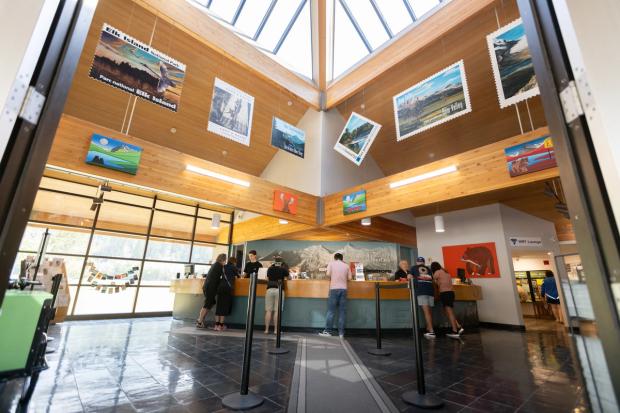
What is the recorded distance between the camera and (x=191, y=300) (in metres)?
7.45

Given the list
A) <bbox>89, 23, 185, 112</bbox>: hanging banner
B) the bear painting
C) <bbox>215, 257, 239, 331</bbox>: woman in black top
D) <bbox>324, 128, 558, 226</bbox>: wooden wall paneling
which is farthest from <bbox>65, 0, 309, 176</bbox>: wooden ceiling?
the bear painting

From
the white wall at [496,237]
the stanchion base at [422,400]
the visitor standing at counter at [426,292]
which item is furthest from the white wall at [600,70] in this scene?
the white wall at [496,237]

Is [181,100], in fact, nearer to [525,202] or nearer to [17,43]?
[17,43]

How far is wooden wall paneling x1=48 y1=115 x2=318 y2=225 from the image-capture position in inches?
173

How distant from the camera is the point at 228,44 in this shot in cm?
631

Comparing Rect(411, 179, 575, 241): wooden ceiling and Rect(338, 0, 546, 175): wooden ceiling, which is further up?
Rect(338, 0, 546, 175): wooden ceiling

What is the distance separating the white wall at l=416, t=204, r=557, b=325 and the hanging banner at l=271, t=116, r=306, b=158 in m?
5.84

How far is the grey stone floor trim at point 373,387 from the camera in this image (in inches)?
91.3

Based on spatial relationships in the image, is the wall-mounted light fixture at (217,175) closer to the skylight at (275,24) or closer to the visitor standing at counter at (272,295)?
the visitor standing at counter at (272,295)

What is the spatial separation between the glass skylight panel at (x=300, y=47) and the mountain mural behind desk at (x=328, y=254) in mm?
5571

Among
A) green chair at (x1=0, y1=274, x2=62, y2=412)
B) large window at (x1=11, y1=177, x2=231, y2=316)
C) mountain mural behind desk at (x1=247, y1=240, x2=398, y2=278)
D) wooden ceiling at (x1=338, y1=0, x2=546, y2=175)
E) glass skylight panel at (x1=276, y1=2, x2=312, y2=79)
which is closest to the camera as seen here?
green chair at (x1=0, y1=274, x2=62, y2=412)

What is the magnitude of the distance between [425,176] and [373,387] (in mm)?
4278

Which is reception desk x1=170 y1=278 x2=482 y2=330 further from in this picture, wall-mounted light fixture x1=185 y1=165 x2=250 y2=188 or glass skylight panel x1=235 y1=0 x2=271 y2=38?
glass skylight panel x1=235 y1=0 x2=271 y2=38

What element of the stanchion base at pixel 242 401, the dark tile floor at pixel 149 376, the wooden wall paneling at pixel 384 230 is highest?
the wooden wall paneling at pixel 384 230
